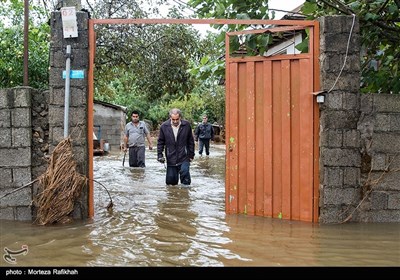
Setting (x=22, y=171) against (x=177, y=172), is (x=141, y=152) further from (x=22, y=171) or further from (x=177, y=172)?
(x=22, y=171)

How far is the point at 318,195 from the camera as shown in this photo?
6008 millimetres

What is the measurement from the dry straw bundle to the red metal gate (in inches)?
85.5

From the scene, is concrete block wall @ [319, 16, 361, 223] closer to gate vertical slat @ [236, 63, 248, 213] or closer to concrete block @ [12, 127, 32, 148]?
gate vertical slat @ [236, 63, 248, 213]

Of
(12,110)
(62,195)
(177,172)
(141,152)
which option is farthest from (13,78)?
(62,195)

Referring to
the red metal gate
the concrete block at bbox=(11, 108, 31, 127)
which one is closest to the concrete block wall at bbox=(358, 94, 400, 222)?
the red metal gate

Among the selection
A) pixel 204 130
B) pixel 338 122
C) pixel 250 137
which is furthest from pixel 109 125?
pixel 338 122

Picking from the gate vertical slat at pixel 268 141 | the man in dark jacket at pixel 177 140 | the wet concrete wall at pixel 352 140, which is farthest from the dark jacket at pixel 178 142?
the wet concrete wall at pixel 352 140

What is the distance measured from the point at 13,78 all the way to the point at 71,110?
22.9 feet

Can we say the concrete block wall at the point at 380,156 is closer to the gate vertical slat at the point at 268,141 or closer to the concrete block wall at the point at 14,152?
the gate vertical slat at the point at 268,141

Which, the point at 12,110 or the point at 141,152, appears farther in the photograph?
the point at 141,152

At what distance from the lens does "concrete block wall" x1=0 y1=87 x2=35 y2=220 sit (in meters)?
5.88

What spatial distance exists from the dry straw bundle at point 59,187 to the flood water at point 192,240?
18cm

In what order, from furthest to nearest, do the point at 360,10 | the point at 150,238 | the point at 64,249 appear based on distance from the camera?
the point at 360,10 < the point at 150,238 < the point at 64,249

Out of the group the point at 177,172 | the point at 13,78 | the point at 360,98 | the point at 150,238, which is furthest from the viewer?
the point at 13,78
